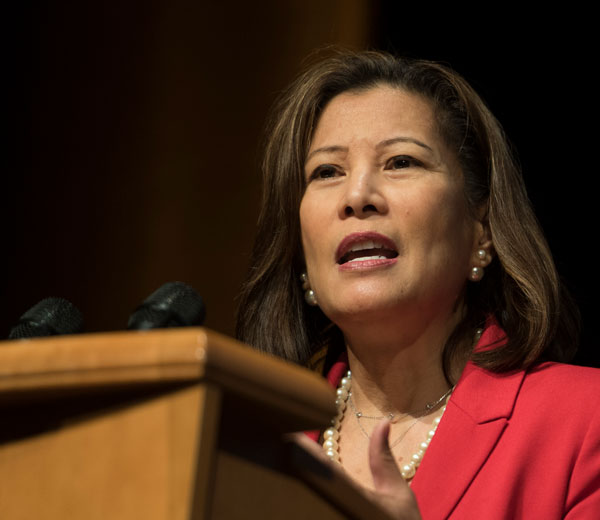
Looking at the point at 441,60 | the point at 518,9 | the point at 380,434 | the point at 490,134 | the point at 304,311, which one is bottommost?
the point at 304,311

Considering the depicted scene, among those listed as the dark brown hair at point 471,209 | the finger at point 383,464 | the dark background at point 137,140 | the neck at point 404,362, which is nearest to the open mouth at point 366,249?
the neck at point 404,362

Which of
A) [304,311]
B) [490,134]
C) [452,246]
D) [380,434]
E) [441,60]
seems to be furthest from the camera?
[441,60]

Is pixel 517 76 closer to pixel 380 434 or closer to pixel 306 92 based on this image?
pixel 306 92

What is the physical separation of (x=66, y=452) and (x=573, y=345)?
133 cm

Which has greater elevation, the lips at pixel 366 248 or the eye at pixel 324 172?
the eye at pixel 324 172

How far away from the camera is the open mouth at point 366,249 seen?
163cm

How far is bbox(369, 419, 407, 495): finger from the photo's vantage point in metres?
0.89

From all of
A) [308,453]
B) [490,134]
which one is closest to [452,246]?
[490,134]

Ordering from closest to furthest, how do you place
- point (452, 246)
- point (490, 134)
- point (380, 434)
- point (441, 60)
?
point (380, 434) → point (452, 246) → point (490, 134) → point (441, 60)

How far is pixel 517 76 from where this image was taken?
212 cm

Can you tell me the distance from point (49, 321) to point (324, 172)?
1009 mm

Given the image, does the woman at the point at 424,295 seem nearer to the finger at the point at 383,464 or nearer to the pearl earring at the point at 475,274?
the pearl earring at the point at 475,274

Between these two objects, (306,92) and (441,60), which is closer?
(306,92)

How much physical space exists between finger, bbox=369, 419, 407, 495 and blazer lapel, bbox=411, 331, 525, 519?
533 mm
